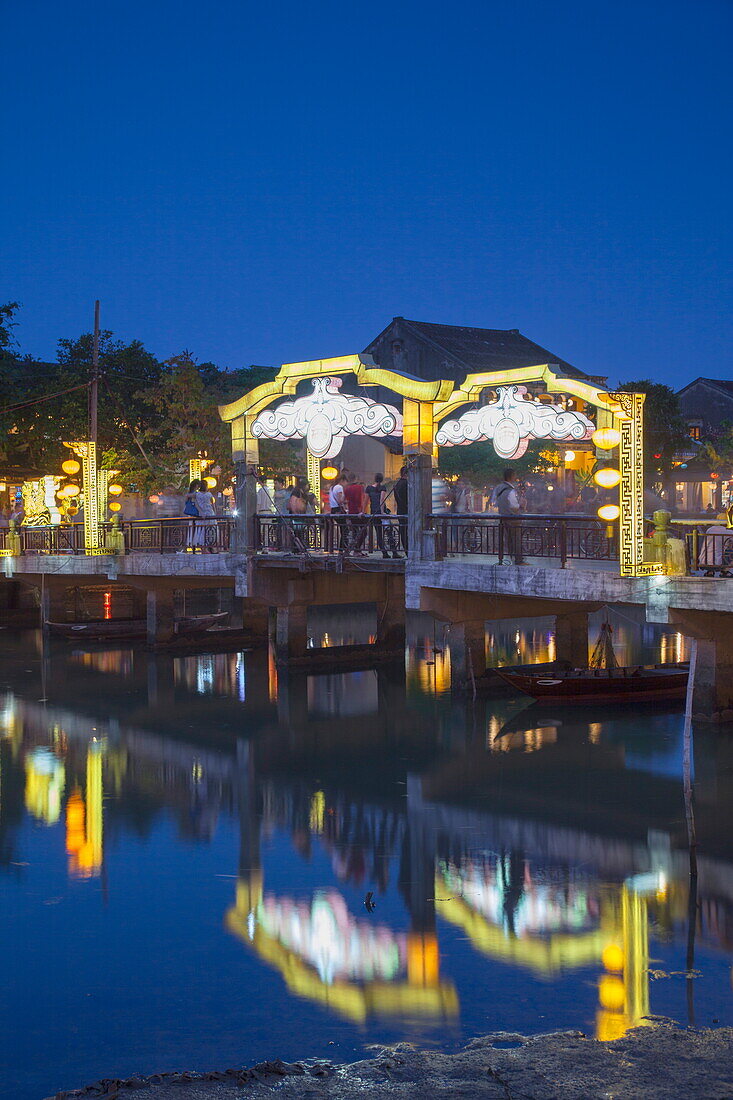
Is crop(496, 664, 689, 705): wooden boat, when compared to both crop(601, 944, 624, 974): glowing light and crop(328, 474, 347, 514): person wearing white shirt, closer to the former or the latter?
crop(328, 474, 347, 514): person wearing white shirt

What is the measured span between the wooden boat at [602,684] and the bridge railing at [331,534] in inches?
147

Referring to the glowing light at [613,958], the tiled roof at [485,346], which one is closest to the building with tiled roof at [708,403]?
the tiled roof at [485,346]

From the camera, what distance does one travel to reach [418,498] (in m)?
22.1

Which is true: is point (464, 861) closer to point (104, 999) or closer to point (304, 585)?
point (104, 999)

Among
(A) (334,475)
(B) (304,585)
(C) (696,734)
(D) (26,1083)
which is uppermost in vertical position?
(A) (334,475)

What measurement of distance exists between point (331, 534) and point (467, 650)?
3880 mm

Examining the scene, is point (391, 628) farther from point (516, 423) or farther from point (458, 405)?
point (516, 423)

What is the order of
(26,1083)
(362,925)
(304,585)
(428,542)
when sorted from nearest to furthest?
(26,1083)
(362,925)
(428,542)
(304,585)

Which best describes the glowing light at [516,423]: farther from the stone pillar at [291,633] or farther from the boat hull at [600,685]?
the stone pillar at [291,633]

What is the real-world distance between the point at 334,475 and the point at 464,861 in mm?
16321

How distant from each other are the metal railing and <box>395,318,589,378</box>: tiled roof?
67.1ft

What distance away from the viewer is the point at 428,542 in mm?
21719

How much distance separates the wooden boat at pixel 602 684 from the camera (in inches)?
832

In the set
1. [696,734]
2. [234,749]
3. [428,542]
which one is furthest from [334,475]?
[696,734]
